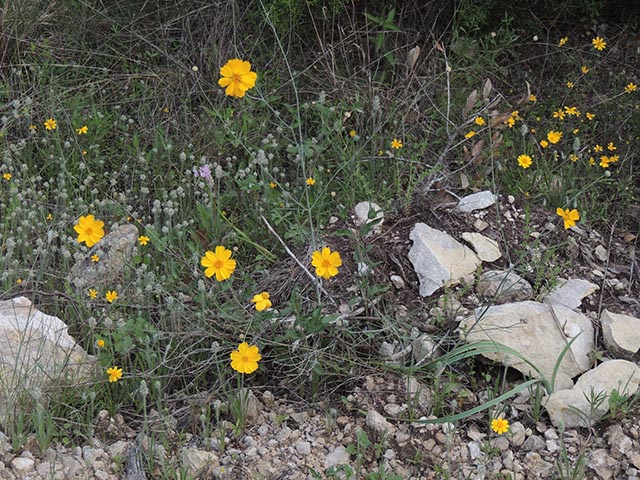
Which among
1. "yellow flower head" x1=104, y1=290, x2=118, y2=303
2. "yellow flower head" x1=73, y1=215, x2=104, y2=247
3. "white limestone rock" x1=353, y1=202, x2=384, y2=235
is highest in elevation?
"yellow flower head" x1=73, y1=215, x2=104, y2=247

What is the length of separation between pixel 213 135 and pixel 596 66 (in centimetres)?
208

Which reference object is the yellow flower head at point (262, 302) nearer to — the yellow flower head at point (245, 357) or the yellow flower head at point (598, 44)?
the yellow flower head at point (245, 357)

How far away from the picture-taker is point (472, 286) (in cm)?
296

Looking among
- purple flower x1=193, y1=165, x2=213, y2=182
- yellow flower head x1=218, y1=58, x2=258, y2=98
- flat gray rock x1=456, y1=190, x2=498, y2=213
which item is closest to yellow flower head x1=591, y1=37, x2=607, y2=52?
flat gray rock x1=456, y1=190, x2=498, y2=213

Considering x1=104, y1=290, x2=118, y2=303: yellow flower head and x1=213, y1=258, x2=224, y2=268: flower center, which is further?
x1=104, y1=290, x2=118, y2=303: yellow flower head

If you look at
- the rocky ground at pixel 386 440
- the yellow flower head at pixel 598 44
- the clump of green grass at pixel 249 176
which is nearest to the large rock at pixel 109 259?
the clump of green grass at pixel 249 176

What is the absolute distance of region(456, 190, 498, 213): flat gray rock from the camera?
3266mm

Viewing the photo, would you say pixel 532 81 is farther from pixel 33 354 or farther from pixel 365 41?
pixel 33 354

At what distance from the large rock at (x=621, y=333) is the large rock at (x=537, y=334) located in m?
0.05

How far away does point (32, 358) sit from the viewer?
2.59 meters

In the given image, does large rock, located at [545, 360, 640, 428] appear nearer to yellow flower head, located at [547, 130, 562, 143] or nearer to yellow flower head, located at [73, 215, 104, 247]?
yellow flower head, located at [547, 130, 562, 143]

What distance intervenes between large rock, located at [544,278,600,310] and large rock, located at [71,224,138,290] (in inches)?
60.8

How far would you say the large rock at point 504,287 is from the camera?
9.50 feet

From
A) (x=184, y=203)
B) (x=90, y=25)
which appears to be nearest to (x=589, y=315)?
(x=184, y=203)
